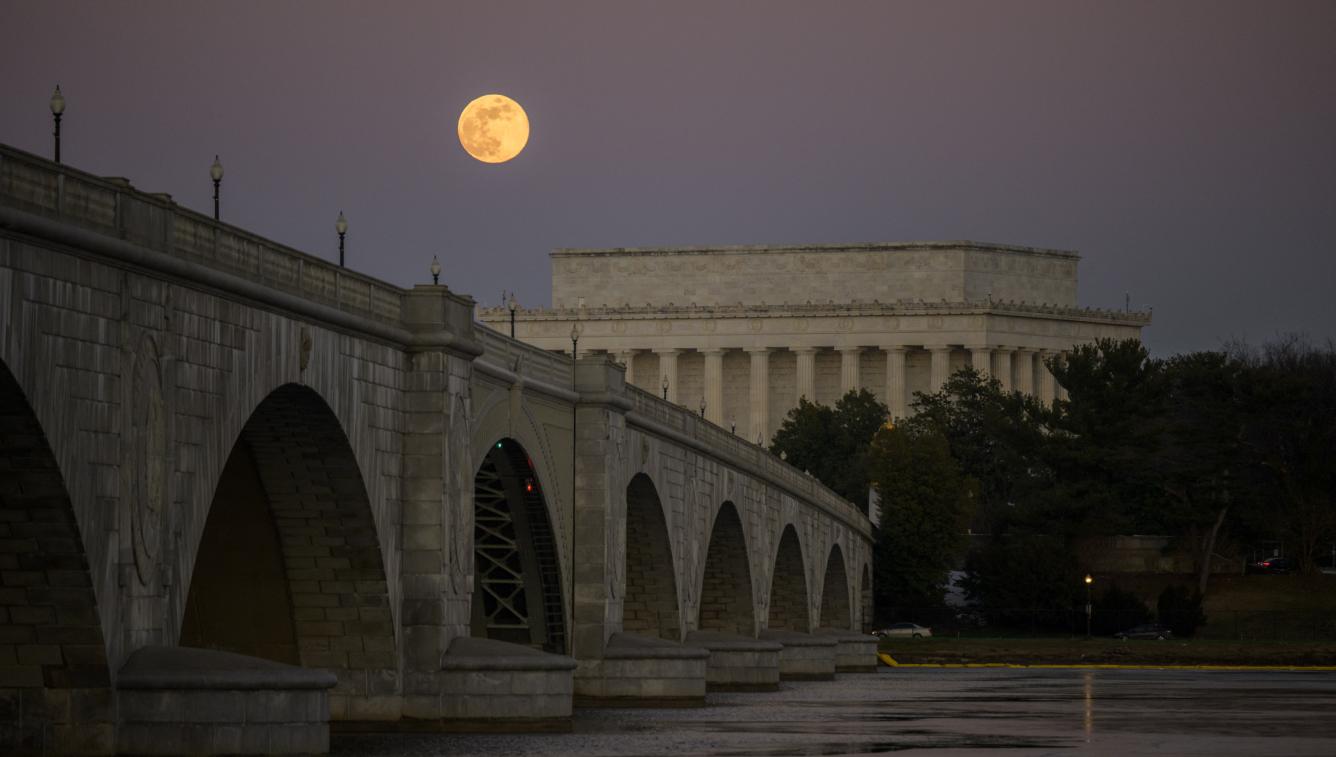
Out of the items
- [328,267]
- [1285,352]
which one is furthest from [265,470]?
[1285,352]

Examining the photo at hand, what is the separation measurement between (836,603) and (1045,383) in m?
72.0

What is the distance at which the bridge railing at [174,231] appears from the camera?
28766mm

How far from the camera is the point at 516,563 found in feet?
189

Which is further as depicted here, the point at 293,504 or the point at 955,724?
the point at 955,724

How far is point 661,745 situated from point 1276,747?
34.7 ft

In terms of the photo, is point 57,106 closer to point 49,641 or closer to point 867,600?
point 49,641

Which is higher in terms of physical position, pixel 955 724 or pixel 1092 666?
pixel 955 724

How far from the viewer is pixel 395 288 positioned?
43844 mm

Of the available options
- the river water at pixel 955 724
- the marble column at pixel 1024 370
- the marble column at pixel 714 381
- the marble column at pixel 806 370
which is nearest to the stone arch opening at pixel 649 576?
the river water at pixel 955 724

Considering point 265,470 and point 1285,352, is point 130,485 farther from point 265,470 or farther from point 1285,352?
point 1285,352

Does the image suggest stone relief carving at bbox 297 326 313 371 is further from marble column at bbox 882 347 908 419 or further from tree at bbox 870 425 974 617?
marble column at bbox 882 347 908 419

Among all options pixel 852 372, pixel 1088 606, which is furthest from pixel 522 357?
pixel 852 372

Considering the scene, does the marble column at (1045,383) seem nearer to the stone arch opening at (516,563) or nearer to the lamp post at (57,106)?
the stone arch opening at (516,563)

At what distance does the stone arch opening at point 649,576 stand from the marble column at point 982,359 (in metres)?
110
